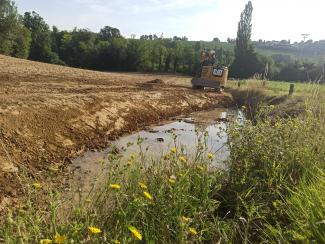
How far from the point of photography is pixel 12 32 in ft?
153

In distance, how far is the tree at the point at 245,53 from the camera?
5036 centimetres

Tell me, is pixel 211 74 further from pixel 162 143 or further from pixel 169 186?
pixel 169 186

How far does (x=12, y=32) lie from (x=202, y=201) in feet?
154

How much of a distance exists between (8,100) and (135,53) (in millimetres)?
43668

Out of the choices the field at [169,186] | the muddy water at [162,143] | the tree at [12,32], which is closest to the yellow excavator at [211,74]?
the muddy water at [162,143]

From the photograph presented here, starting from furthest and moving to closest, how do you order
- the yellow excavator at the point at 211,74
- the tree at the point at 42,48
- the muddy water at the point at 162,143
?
the tree at the point at 42,48, the yellow excavator at the point at 211,74, the muddy water at the point at 162,143

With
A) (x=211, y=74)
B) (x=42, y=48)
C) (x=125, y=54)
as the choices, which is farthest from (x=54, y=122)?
(x=42, y=48)

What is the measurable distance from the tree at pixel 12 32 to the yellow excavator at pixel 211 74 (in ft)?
91.3

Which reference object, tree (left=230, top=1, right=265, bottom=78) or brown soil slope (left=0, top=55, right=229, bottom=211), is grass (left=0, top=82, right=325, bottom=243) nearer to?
brown soil slope (left=0, top=55, right=229, bottom=211)

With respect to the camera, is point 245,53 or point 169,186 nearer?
point 169,186

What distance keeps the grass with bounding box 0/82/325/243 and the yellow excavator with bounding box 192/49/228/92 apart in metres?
15.9

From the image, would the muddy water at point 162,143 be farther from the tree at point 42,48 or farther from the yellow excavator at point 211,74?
the tree at point 42,48

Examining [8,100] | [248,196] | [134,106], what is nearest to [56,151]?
[8,100]

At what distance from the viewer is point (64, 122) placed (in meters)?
9.84
